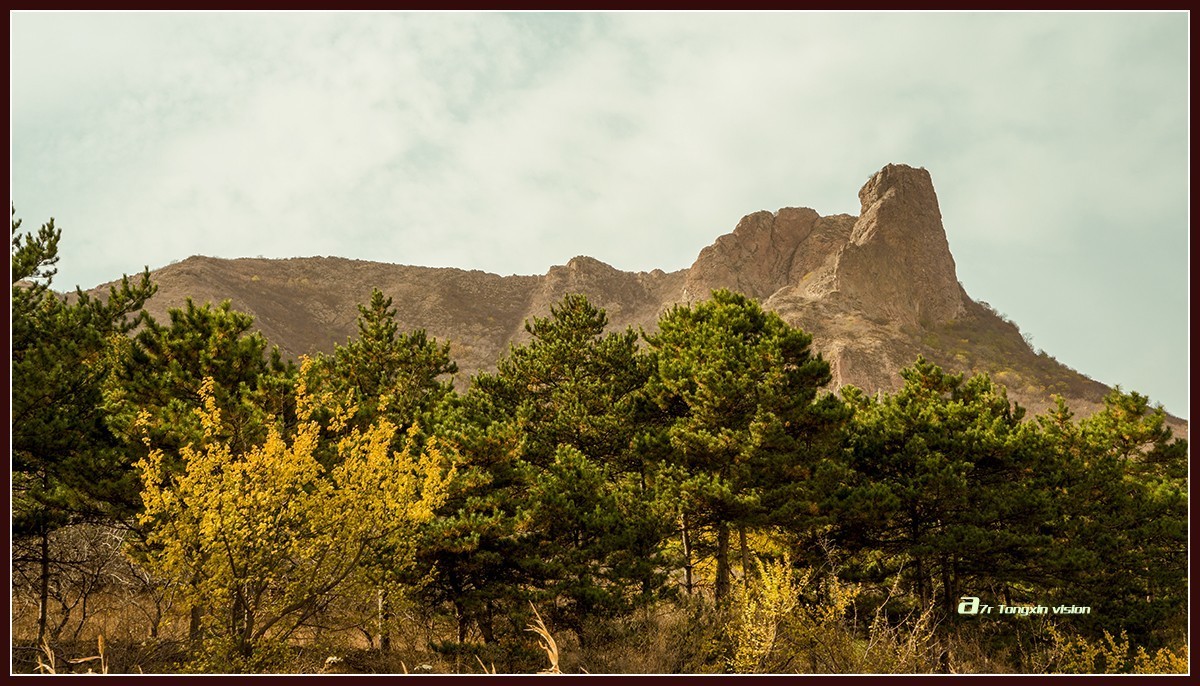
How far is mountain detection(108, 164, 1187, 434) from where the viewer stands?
91.2 meters

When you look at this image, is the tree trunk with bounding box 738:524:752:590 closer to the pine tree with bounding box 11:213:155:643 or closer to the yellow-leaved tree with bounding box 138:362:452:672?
the yellow-leaved tree with bounding box 138:362:452:672

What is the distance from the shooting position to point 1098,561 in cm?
2339

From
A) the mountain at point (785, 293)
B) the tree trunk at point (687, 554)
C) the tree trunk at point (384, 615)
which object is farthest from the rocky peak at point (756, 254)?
the tree trunk at point (384, 615)

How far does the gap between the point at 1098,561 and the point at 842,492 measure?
900cm

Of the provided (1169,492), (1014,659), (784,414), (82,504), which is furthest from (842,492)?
(82,504)

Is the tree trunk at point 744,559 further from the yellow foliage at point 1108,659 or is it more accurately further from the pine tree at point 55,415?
the pine tree at point 55,415

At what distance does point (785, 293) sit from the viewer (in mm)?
106250

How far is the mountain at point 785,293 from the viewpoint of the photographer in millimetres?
91188

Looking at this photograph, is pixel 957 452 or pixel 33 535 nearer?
pixel 33 535

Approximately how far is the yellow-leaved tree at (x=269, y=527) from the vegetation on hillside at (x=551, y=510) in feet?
0.21

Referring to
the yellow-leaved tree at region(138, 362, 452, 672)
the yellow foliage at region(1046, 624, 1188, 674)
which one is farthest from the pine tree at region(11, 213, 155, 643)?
the yellow foliage at region(1046, 624, 1188, 674)

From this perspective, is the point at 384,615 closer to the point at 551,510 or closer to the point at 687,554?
the point at 551,510

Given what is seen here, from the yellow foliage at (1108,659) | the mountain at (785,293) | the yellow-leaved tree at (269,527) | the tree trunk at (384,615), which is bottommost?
the yellow foliage at (1108,659)

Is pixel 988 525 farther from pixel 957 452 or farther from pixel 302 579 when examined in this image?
pixel 302 579
